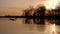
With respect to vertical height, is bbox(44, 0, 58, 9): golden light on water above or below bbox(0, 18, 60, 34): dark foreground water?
above

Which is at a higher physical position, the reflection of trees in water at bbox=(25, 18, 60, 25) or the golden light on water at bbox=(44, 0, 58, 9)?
the golden light on water at bbox=(44, 0, 58, 9)

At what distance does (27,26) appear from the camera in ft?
4.12

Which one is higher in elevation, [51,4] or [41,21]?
[51,4]

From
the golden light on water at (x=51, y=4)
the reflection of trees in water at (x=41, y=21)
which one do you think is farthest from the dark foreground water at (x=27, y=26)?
the golden light on water at (x=51, y=4)

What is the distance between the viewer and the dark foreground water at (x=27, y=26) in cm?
124

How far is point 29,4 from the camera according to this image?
4.13 feet

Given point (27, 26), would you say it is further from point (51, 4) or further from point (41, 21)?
point (51, 4)

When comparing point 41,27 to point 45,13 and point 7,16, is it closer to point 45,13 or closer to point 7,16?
point 45,13

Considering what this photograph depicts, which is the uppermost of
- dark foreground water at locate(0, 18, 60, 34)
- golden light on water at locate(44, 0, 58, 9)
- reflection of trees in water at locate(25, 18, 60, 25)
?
golden light on water at locate(44, 0, 58, 9)

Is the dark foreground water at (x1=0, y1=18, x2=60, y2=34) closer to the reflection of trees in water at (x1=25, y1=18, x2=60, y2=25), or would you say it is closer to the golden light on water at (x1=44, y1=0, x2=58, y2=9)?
the reflection of trees in water at (x1=25, y1=18, x2=60, y2=25)

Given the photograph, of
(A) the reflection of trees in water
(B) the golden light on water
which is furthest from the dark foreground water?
(B) the golden light on water

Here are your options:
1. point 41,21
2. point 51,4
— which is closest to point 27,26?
point 41,21

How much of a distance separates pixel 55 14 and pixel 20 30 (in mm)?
416

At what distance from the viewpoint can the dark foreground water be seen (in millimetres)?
1240
